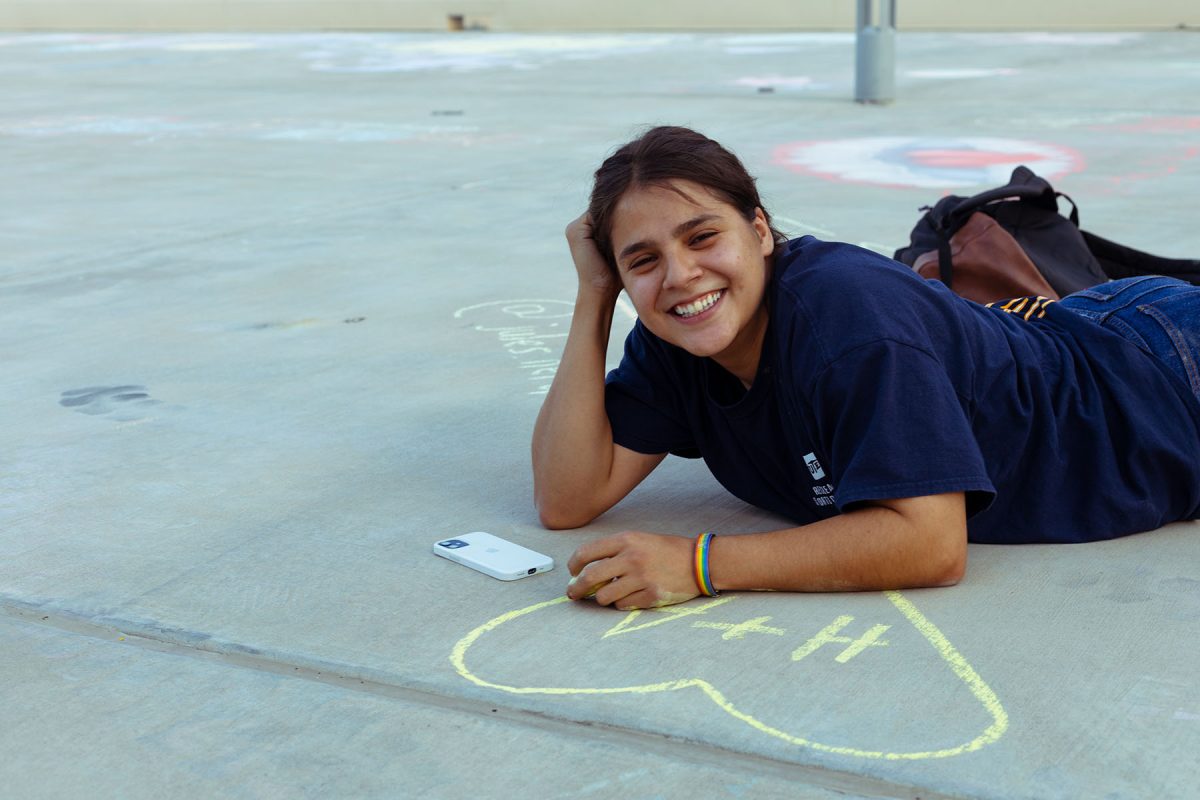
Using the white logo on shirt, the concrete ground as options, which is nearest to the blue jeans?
the concrete ground

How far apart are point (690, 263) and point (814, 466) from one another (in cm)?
45

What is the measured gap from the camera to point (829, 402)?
2.49 metres

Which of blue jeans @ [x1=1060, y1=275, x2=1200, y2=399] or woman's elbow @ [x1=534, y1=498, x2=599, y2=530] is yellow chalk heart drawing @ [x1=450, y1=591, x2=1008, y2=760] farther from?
blue jeans @ [x1=1060, y1=275, x2=1200, y2=399]

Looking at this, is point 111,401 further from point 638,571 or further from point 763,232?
point 763,232

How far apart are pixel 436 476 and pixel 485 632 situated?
3.15 feet

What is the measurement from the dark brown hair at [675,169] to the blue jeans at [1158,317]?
2.79 feet

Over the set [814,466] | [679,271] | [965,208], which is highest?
[679,271]

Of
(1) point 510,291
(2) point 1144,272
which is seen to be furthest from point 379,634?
(1) point 510,291

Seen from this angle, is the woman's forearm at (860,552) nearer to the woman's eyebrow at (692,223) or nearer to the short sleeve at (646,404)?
the short sleeve at (646,404)

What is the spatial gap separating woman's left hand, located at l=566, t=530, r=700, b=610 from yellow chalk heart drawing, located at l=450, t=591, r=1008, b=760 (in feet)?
0.12

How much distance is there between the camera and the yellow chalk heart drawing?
2.11 metres

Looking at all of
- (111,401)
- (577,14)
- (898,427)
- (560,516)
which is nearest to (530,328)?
(111,401)

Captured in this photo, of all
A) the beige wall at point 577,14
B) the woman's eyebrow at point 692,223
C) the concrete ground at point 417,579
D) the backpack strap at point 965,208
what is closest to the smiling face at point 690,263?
the woman's eyebrow at point 692,223

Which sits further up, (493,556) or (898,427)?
(898,427)
